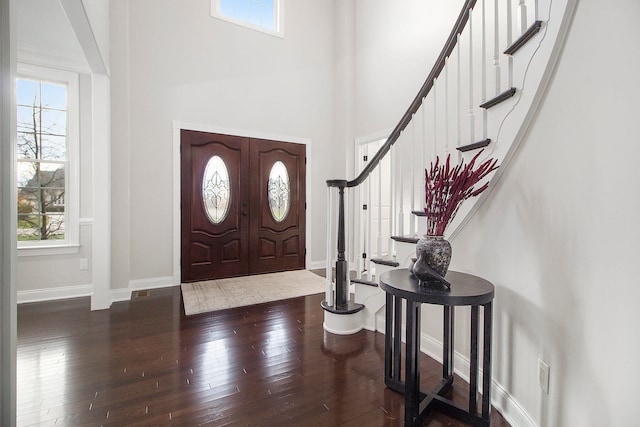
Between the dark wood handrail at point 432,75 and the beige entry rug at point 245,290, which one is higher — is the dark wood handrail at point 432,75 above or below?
above

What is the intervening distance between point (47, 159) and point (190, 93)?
5.89 ft

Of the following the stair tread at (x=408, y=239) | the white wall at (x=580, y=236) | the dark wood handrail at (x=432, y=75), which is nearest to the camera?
the white wall at (x=580, y=236)

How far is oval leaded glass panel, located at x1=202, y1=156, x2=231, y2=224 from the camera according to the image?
4172 millimetres

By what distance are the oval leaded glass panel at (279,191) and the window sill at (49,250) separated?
245 centimetres

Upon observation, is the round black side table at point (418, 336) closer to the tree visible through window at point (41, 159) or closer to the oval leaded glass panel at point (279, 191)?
the oval leaded glass panel at point (279, 191)

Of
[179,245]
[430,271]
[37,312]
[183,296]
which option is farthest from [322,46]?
[37,312]

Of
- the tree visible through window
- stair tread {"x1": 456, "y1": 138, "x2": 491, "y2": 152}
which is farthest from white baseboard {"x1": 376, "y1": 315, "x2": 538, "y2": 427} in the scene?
the tree visible through window

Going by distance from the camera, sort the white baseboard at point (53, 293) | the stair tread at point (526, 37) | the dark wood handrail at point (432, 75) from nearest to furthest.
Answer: the stair tread at point (526, 37) < the dark wood handrail at point (432, 75) < the white baseboard at point (53, 293)

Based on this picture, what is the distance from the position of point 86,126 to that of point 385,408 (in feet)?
13.6

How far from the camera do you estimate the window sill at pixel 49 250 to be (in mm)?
3188

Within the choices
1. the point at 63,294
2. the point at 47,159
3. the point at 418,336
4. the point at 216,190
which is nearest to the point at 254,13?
the point at 216,190

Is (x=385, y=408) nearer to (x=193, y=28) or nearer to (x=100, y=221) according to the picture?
(x=100, y=221)

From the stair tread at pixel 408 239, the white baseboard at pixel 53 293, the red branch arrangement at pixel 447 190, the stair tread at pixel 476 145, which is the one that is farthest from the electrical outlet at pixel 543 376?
the white baseboard at pixel 53 293

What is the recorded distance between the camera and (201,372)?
75.6 inches
